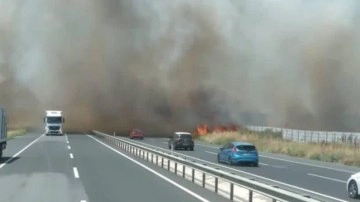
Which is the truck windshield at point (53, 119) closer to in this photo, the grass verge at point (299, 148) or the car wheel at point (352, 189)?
the grass verge at point (299, 148)

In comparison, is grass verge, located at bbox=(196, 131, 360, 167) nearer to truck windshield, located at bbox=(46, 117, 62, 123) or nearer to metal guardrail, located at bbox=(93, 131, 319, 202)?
metal guardrail, located at bbox=(93, 131, 319, 202)

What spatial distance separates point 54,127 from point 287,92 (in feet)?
91.4

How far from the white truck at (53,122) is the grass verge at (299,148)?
16.8 metres

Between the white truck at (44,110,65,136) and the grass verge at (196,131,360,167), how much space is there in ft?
55.0

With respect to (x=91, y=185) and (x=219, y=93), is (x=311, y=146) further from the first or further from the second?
(x=219, y=93)

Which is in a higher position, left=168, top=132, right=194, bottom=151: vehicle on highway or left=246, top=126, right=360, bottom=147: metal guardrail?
left=246, top=126, right=360, bottom=147: metal guardrail

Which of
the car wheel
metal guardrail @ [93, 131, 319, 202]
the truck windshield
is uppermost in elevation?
the truck windshield

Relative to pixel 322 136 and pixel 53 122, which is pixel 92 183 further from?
pixel 53 122

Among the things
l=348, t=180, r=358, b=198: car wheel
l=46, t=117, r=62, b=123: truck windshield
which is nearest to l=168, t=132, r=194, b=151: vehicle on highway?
l=46, t=117, r=62, b=123: truck windshield

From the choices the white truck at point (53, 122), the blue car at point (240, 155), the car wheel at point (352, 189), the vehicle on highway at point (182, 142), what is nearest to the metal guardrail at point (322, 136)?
the vehicle on highway at point (182, 142)

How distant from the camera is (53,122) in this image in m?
72.3

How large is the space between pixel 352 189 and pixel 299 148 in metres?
29.3

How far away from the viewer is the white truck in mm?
70812

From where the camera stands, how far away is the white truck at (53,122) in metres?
70.8
